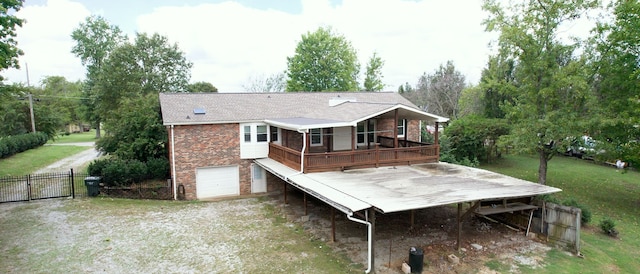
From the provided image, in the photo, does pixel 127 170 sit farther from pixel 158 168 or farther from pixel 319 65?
pixel 319 65

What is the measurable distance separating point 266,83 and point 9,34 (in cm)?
4277

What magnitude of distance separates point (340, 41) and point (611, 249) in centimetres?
3785

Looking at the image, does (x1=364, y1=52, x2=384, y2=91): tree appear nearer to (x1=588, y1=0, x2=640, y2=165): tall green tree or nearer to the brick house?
the brick house

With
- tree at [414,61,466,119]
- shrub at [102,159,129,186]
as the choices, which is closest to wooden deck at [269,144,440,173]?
shrub at [102,159,129,186]

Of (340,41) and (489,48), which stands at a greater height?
(340,41)

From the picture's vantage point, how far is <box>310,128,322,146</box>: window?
19844mm

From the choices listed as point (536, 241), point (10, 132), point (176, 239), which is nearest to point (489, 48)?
point (536, 241)

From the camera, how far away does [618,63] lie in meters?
16.9

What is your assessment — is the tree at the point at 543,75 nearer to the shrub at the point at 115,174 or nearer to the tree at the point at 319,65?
the shrub at the point at 115,174

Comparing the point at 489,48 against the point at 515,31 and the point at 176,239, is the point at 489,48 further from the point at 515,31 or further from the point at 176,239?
the point at 176,239

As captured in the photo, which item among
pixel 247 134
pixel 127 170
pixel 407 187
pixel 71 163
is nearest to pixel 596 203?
pixel 407 187

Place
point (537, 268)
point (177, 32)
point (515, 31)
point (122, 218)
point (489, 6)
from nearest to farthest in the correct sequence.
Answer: point (537, 268)
point (122, 218)
point (515, 31)
point (489, 6)
point (177, 32)

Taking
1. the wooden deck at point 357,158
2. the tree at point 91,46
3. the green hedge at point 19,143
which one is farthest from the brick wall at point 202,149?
the tree at point 91,46

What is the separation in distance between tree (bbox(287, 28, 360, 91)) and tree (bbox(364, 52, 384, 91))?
14.9 feet
